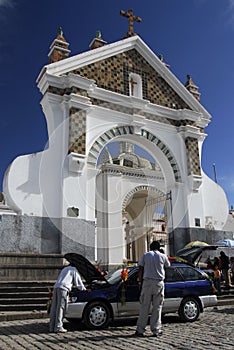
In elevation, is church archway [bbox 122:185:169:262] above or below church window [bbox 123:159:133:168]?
below

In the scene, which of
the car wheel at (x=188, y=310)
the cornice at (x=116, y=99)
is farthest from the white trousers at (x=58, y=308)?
the cornice at (x=116, y=99)

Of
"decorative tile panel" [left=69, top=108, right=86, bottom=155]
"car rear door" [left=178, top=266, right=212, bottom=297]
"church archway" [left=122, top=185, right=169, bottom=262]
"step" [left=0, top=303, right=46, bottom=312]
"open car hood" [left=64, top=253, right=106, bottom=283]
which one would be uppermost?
"decorative tile panel" [left=69, top=108, right=86, bottom=155]

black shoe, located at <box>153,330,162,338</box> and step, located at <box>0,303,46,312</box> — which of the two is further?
step, located at <box>0,303,46,312</box>

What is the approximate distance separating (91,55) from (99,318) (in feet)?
35.4

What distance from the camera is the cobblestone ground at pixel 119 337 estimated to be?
553 cm

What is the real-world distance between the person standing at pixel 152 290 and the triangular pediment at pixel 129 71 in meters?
9.31

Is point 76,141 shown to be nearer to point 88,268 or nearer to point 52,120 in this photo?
point 52,120

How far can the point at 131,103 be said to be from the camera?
1518 centimetres

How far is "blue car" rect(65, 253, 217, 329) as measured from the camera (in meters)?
7.17

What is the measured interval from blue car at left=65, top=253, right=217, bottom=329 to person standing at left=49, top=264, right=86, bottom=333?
9.5 inches

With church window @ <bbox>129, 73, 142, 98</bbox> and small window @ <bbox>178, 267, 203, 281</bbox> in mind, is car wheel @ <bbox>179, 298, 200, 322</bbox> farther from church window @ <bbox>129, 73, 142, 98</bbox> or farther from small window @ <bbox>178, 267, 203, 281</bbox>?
church window @ <bbox>129, 73, 142, 98</bbox>

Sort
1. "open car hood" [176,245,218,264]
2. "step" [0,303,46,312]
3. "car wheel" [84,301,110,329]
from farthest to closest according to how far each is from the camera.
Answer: "open car hood" [176,245,218,264], "step" [0,303,46,312], "car wheel" [84,301,110,329]

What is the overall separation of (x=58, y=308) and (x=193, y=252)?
775cm

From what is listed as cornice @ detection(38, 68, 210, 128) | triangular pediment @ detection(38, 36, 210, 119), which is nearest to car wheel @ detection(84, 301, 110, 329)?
cornice @ detection(38, 68, 210, 128)
